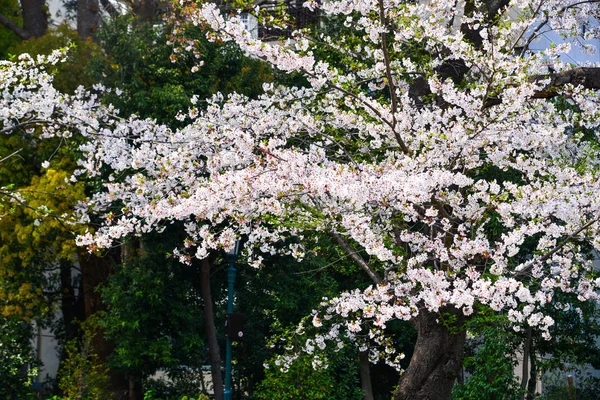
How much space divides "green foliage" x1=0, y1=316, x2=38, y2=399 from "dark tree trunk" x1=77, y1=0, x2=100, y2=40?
7.69m

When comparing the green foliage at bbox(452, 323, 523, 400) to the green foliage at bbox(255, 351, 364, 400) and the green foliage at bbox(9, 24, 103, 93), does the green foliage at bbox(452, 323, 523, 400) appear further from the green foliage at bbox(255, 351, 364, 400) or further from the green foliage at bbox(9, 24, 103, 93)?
the green foliage at bbox(9, 24, 103, 93)

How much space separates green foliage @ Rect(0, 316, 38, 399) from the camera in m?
15.6

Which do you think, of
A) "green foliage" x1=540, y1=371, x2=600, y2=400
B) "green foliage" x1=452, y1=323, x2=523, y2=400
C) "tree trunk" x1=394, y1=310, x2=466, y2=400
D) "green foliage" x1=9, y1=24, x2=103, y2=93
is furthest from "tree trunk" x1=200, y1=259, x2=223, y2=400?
"tree trunk" x1=394, y1=310, x2=466, y2=400

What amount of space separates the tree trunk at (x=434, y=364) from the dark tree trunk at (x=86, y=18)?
14.6m

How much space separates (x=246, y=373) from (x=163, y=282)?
11.9 feet

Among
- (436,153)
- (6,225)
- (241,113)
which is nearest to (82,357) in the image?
(6,225)

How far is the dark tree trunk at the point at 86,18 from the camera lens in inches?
805

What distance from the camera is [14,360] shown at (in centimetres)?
1605

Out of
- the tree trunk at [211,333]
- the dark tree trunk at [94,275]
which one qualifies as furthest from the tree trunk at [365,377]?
the dark tree trunk at [94,275]

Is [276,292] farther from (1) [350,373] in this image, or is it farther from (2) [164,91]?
(2) [164,91]

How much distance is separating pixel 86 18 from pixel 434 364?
1530 cm

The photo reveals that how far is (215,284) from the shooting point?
17.8 meters

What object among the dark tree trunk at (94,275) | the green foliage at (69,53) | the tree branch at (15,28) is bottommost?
the dark tree trunk at (94,275)

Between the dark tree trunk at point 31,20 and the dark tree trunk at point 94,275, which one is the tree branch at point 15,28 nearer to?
the dark tree trunk at point 31,20
